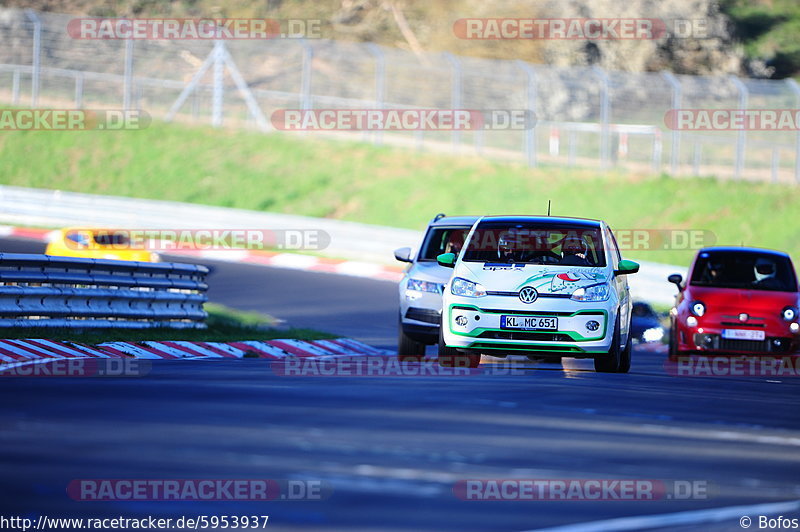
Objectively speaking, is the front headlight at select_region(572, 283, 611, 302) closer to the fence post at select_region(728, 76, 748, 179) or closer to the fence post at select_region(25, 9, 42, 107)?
the fence post at select_region(728, 76, 748, 179)

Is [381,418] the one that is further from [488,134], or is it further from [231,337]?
[488,134]

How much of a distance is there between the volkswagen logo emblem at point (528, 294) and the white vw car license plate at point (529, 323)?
0.56 feet

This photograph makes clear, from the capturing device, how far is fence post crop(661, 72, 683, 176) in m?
35.7

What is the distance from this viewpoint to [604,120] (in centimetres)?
3725

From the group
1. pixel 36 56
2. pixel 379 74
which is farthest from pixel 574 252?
pixel 36 56

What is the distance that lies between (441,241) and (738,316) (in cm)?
383

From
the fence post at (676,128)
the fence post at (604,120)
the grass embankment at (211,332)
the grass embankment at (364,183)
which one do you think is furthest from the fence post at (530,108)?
the grass embankment at (211,332)

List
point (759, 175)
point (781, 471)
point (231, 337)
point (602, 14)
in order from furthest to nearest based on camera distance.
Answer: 1. point (602, 14)
2. point (759, 175)
3. point (231, 337)
4. point (781, 471)

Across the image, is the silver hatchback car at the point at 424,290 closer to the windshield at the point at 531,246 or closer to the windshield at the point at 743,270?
the windshield at the point at 531,246

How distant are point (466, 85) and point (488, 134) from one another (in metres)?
2.11

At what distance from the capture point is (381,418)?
944 centimetres

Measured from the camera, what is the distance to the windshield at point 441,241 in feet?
54.1

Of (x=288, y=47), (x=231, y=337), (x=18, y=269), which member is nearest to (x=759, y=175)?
(x=288, y=47)

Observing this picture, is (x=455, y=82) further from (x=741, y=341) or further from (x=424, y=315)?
(x=424, y=315)
